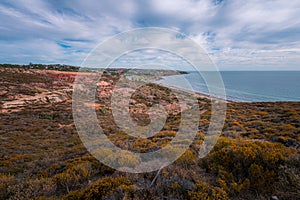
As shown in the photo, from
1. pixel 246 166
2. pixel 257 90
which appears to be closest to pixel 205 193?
pixel 246 166

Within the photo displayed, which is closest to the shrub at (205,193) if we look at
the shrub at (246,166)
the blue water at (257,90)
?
the shrub at (246,166)

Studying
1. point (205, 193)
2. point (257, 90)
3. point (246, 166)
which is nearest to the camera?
point (205, 193)

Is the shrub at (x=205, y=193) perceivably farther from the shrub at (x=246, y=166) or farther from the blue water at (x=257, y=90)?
the blue water at (x=257, y=90)

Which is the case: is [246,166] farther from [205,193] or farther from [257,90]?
[257,90]

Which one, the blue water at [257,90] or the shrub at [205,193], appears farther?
the blue water at [257,90]

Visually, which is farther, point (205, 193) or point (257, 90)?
point (257, 90)

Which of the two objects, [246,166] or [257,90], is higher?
[246,166]

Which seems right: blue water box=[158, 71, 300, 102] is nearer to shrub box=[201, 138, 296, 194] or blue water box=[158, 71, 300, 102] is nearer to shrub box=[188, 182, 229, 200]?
shrub box=[201, 138, 296, 194]

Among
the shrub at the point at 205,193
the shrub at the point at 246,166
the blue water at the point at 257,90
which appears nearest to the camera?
the shrub at the point at 205,193

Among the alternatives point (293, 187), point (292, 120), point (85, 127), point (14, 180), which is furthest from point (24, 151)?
point (292, 120)

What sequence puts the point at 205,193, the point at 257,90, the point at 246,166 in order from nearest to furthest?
the point at 205,193 → the point at 246,166 → the point at 257,90

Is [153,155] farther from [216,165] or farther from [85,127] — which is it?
[85,127]
